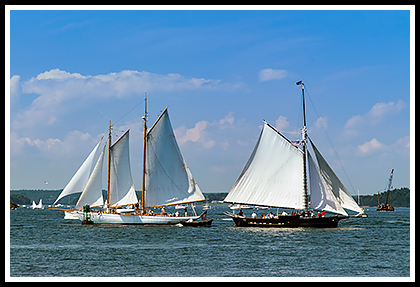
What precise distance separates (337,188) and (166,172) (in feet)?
74.0

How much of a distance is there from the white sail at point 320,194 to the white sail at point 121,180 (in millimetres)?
24277

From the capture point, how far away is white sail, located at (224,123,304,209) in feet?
207

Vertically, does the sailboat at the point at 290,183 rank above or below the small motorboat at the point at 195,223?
above

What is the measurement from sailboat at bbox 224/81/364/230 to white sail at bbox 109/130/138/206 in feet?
54.3

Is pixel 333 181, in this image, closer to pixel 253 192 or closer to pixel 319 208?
pixel 319 208

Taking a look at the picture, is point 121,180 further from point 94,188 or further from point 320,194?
point 320,194

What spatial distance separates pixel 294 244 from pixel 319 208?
1732cm

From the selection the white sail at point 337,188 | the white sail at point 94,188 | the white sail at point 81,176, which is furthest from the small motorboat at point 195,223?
the white sail at point 337,188

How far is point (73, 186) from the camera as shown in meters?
70.3

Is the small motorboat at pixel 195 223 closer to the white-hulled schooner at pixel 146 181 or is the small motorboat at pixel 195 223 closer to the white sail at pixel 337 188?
the white-hulled schooner at pixel 146 181

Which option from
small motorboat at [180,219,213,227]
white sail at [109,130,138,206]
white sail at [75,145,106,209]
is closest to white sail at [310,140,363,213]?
small motorboat at [180,219,213,227]

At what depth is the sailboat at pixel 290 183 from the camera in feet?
204

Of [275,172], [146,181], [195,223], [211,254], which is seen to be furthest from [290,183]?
[211,254]

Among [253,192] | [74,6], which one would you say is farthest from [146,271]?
[253,192]
